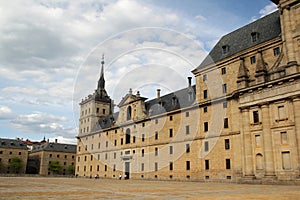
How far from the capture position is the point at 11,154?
102m

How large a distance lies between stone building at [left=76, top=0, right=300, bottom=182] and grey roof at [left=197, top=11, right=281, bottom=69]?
17 centimetres

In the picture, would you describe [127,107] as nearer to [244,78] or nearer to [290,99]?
[244,78]

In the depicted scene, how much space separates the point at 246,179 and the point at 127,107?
34966mm

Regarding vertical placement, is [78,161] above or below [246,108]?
below

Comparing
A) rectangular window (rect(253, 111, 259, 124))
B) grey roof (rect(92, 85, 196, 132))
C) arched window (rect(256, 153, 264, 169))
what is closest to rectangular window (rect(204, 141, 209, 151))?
grey roof (rect(92, 85, 196, 132))

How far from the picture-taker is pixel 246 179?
1328 inches

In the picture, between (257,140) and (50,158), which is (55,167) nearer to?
(50,158)

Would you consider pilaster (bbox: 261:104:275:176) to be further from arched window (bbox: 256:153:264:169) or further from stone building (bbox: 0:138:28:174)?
stone building (bbox: 0:138:28:174)

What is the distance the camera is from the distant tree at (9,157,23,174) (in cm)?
9769

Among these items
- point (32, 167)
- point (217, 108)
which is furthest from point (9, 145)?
point (217, 108)

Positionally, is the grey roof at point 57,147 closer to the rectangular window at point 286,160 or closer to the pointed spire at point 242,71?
the pointed spire at point 242,71

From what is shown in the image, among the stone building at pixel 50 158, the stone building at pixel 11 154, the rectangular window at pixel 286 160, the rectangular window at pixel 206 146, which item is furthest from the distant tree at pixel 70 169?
the rectangular window at pixel 286 160

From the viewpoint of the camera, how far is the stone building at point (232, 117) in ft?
104

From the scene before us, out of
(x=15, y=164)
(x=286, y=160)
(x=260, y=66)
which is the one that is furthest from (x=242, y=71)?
(x=15, y=164)
